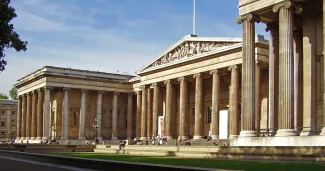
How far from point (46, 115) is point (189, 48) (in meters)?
27.0

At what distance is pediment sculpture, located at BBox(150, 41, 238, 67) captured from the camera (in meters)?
57.0

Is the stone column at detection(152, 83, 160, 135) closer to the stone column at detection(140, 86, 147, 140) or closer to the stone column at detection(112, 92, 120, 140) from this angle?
the stone column at detection(140, 86, 147, 140)

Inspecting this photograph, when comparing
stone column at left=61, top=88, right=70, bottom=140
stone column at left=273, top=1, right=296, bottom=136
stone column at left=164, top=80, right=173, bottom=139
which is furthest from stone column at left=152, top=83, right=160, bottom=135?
stone column at left=273, top=1, right=296, bottom=136

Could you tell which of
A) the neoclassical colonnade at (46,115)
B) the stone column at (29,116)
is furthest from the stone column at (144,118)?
the stone column at (29,116)

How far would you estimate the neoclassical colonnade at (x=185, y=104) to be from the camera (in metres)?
52.9

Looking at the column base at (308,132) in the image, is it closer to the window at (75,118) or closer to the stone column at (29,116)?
the window at (75,118)

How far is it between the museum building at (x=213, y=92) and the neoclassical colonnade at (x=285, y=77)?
0.22 ft

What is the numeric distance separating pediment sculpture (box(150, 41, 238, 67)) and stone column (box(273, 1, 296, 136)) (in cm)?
2163

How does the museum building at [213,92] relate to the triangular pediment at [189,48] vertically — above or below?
below

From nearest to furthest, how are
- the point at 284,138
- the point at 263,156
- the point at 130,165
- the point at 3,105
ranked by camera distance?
the point at 130,165 → the point at 263,156 → the point at 284,138 → the point at 3,105

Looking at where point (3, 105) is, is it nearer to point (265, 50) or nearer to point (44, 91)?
point (44, 91)

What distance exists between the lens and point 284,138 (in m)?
30.5

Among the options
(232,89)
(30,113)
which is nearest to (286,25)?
(232,89)

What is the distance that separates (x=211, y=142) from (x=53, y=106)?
35.2 meters
